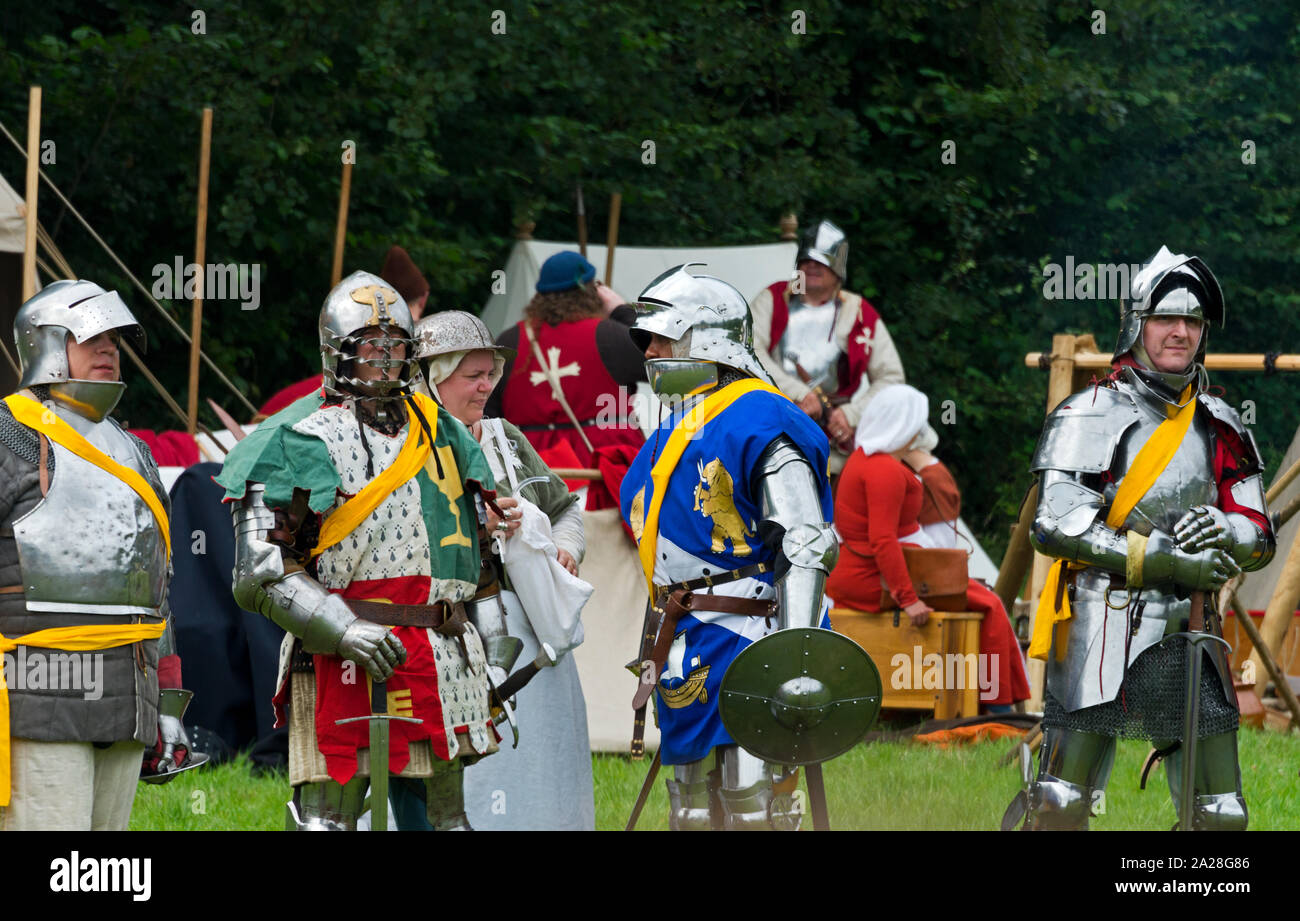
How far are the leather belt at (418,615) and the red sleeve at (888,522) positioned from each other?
384cm

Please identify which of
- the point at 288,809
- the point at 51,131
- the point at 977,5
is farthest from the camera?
the point at 977,5

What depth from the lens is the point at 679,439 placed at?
467 cm

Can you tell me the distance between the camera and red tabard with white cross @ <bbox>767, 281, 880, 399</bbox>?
895 centimetres

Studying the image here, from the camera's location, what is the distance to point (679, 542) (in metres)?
4.65

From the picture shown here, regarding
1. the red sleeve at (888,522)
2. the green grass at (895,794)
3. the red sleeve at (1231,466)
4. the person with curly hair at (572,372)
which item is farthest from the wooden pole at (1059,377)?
the red sleeve at (1231,466)

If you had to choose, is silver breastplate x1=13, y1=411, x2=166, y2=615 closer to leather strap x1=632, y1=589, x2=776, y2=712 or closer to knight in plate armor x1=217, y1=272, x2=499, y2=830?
knight in plate armor x1=217, y1=272, x2=499, y2=830

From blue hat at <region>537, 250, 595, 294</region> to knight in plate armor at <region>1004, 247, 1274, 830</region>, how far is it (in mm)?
2685

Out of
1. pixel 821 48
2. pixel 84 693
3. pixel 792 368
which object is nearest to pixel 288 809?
pixel 84 693

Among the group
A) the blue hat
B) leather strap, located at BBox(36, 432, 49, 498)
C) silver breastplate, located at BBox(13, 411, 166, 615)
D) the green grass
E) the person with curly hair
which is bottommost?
the green grass

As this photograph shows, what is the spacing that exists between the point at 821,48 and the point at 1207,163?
346cm

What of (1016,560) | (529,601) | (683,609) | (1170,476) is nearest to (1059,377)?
(1016,560)

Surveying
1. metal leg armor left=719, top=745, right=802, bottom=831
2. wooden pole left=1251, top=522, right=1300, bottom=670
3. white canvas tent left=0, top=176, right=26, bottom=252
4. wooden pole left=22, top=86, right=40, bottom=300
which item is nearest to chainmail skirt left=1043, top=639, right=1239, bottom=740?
metal leg armor left=719, top=745, right=802, bottom=831

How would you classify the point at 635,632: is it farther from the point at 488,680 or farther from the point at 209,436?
the point at 488,680

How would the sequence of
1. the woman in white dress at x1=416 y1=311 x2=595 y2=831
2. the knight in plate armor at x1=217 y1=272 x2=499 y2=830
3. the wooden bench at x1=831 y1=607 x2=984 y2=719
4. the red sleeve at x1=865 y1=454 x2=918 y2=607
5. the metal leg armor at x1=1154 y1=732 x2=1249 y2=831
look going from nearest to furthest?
the knight in plate armor at x1=217 y1=272 x2=499 y2=830
the metal leg armor at x1=1154 y1=732 x2=1249 y2=831
the woman in white dress at x1=416 y1=311 x2=595 y2=831
the red sleeve at x1=865 y1=454 x2=918 y2=607
the wooden bench at x1=831 y1=607 x2=984 y2=719
